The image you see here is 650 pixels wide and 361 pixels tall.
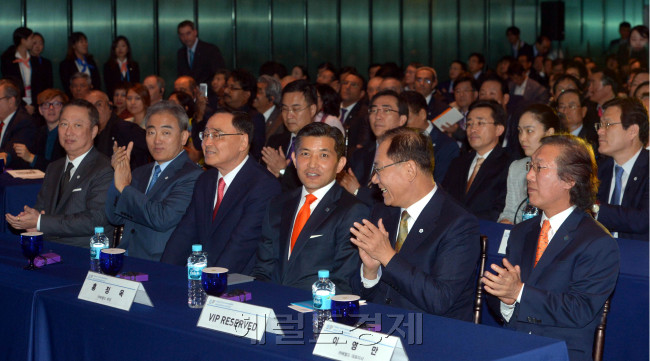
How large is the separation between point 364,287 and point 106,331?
42.4 inches

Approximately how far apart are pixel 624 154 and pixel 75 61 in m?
7.20

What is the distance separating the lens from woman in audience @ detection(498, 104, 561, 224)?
4.90 m

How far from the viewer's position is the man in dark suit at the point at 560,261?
2.78 m

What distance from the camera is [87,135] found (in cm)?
487

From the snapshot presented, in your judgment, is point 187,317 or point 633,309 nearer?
point 187,317

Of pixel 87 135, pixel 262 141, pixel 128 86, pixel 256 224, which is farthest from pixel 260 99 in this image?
pixel 256 224

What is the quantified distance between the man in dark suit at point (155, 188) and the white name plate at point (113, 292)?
1.25 meters

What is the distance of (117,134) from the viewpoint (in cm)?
700

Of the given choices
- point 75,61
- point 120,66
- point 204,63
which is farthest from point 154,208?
point 204,63

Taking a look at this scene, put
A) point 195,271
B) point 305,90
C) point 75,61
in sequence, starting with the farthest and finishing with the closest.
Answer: point 75,61 → point 305,90 → point 195,271

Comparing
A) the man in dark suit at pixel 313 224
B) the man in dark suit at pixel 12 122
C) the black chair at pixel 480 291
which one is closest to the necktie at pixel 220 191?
the man in dark suit at pixel 313 224

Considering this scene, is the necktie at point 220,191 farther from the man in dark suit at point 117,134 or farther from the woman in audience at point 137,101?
the woman in audience at point 137,101

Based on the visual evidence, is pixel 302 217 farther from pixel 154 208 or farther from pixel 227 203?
pixel 154 208

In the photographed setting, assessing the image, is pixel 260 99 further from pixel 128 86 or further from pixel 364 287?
pixel 364 287
